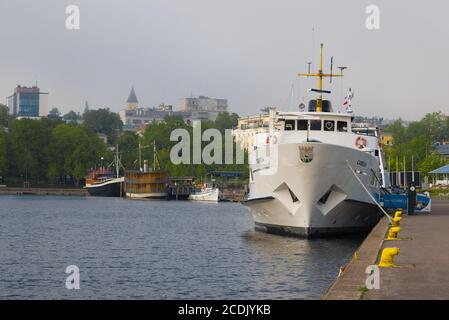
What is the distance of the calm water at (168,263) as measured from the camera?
28953 millimetres

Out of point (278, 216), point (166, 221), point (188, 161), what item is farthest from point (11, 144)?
point (278, 216)

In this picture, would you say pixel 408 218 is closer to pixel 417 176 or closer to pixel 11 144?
pixel 417 176

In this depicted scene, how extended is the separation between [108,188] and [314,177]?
127 meters

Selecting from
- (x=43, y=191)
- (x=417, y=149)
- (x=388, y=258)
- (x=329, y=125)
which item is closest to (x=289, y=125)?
(x=329, y=125)

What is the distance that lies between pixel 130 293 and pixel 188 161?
520 feet

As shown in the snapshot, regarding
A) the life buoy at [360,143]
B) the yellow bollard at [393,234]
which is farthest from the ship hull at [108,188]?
the yellow bollard at [393,234]

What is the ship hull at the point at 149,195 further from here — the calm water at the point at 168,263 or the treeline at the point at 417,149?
the calm water at the point at 168,263

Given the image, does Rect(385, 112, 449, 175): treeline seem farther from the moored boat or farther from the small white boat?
the moored boat

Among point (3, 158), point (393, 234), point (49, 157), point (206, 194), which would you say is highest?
point (49, 157)

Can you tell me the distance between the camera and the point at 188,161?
612 feet

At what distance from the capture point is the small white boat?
468 feet

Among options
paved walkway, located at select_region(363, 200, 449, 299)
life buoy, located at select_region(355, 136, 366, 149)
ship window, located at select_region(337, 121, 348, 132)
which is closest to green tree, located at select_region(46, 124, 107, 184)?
ship window, located at select_region(337, 121, 348, 132)

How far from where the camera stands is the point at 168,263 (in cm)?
3766

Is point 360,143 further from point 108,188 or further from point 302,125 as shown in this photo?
point 108,188
